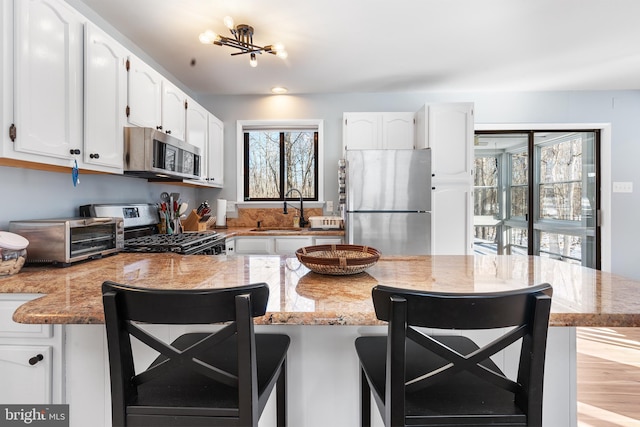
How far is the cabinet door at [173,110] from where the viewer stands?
2510mm

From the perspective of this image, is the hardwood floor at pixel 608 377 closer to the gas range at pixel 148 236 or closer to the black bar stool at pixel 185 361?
the black bar stool at pixel 185 361

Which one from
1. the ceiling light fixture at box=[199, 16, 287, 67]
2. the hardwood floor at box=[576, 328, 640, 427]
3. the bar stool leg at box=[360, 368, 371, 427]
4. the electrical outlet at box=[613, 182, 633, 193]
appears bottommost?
the hardwood floor at box=[576, 328, 640, 427]

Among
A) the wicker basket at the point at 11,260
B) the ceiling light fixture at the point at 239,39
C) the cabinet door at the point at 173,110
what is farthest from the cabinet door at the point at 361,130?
the wicker basket at the point at 11,260

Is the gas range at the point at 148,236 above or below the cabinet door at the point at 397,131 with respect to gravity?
below

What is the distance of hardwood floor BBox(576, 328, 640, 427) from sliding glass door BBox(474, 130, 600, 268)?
4.08ft

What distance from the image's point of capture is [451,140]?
10.6 ft

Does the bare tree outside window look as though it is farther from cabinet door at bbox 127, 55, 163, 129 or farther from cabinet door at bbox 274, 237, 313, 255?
cabinet door at bbox 127, 55, 163, 129

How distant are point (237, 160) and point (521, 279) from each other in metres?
3.34

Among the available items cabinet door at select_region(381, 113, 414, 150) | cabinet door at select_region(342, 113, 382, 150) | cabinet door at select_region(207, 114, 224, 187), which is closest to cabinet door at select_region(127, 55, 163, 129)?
cabinet door at select_region(207, 114, 224, 187)

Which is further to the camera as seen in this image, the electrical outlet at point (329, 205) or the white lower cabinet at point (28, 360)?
the electrical outlet at point (329, 205)

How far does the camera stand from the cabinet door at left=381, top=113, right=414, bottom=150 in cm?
357

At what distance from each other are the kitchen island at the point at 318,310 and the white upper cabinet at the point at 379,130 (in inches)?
94.7

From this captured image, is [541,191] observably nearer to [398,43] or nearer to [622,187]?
[622,187]

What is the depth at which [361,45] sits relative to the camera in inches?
104
